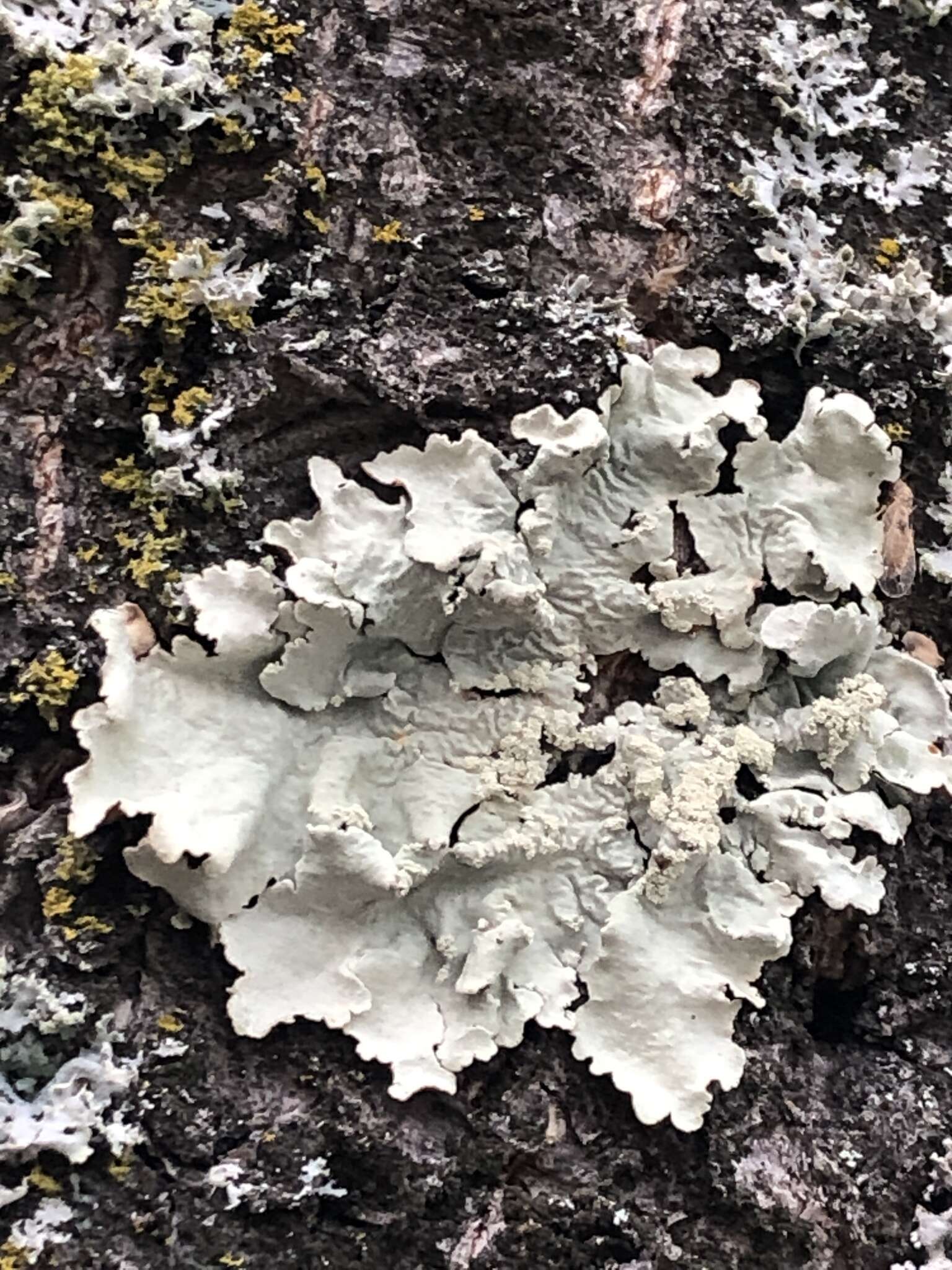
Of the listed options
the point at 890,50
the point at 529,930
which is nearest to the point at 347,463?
the point at 529,930

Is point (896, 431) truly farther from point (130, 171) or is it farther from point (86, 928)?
point (86, 928)

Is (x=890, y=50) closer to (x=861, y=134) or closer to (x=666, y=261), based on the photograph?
(x=861, y=134)

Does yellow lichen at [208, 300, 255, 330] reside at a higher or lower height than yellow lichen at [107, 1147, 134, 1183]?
higher

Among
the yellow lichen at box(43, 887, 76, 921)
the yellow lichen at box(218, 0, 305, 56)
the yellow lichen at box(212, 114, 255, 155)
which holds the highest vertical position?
the yellow lichen at box(218, 0, 305, 56)

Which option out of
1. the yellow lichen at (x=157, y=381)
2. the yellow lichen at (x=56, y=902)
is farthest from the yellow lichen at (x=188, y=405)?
the yellow lichen at (x=56, y=902)

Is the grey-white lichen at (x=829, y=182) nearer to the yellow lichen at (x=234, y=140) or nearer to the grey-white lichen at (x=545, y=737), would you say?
the grey-white lichen at (x=545, y=737)

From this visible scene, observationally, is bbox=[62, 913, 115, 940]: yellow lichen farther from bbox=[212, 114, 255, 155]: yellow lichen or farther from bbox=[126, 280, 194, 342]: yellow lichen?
bbox=[212, 114, 255, 155]: yellow lichen

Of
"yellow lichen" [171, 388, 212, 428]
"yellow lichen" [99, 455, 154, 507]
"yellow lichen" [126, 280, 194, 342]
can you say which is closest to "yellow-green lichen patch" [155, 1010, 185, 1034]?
"yellow lichen" [99, 455, 154, 507]

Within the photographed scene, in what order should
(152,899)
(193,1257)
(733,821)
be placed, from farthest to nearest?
(733,821)
(152,899)
(193,1257)
